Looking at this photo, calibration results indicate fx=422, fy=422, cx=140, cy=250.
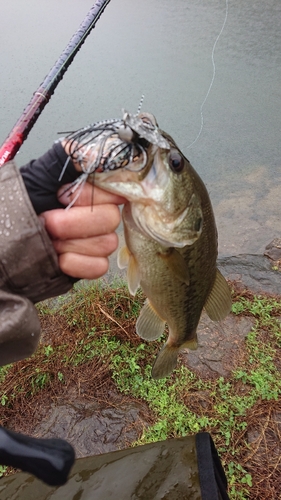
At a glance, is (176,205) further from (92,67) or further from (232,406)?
(92,67)

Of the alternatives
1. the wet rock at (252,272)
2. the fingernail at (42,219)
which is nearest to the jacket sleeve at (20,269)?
the fingernail at (42,219)

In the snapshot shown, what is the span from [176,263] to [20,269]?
50 cm

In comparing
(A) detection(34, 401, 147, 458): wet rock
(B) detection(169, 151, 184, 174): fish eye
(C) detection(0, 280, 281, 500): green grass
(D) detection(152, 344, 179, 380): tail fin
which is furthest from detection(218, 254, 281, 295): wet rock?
(B) detection(169, 151, 184, 174): fish eye

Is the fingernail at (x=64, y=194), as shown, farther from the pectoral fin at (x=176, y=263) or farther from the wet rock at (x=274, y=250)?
the wet rock at (x=274, y=250)

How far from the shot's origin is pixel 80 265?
1.14 meters

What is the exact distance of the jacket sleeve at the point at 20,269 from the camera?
1048 mm

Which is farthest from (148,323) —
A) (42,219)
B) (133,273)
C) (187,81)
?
(187,81)

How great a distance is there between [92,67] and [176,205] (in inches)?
221

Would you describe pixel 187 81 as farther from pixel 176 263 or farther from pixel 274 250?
pixel 176 263

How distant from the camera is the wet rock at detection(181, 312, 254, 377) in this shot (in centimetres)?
272

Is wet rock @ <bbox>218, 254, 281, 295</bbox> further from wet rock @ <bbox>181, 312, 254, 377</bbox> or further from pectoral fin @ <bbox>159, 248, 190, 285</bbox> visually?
pectoral fin @ <bbox>159, 248, 190, 285</bbox>

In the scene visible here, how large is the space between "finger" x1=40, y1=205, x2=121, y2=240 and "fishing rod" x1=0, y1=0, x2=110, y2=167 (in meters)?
0.54

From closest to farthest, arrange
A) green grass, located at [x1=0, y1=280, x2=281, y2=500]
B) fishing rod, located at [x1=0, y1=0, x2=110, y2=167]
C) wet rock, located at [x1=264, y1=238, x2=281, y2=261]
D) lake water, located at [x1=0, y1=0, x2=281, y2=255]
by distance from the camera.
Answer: fishing rod, located at [x1=0, y1=0, x2=110, y2=167], green grass, located at [x1=0, y1=280, x2=281, y2=500], wet rock, located at [x1=264, y1=238, x2=281, y2=261], lake water, located at [x1=0, y1=0, x2=281, y2=255]

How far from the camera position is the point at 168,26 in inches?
280
